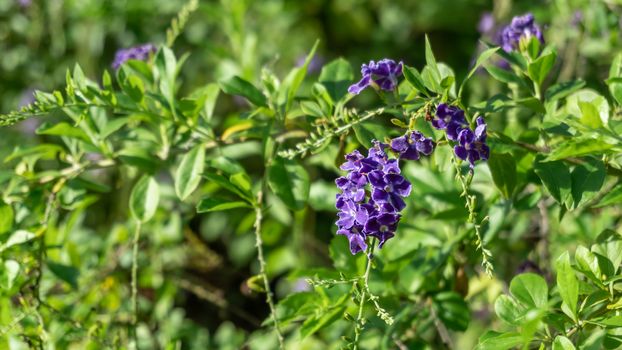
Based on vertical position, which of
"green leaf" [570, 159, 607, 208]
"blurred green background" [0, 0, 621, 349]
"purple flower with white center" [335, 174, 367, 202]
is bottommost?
"blurred green background" [0, 0, 621, 349]

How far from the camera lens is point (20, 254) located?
1.62 m

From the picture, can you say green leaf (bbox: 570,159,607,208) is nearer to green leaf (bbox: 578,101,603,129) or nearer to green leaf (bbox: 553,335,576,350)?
green leaf (bbox: 578,101,603,129)

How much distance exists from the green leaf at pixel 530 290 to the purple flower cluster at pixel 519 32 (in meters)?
0.47

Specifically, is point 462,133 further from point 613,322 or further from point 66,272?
point 66,272

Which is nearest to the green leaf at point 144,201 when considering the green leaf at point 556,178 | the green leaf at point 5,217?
the green leaf at point 5,217

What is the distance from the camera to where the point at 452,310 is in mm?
1451

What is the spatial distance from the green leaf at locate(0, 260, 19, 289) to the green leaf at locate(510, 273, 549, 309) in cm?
87

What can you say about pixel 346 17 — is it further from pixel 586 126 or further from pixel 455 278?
pixel 586 126

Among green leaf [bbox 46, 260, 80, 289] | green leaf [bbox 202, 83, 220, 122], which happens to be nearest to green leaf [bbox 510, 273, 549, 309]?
green leaf [bbox 202, 83, 220, 122]

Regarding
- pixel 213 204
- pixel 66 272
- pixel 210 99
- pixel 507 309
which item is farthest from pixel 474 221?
pixel 66 272

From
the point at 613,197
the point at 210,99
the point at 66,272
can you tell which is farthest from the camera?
the point at 66,272

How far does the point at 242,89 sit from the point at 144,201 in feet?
1.00

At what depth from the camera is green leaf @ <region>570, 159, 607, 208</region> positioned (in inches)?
46.0

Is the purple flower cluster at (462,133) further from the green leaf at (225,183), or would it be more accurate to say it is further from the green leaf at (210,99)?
the green leaf at (210,99)
